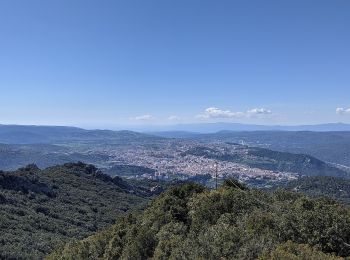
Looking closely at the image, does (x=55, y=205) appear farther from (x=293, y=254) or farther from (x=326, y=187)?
(x=326, y=187)

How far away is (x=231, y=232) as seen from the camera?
2212 centimetres

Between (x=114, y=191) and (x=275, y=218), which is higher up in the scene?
(x=275, y=218)

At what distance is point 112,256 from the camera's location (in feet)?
101

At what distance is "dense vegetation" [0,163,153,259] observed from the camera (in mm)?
53375

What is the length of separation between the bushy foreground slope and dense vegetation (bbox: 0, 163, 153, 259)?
18418 millimetres

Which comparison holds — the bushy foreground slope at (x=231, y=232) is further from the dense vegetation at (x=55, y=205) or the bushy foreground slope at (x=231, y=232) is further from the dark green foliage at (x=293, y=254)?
the dense vegetation at (x=55, y=205)

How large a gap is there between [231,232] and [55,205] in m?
63.1

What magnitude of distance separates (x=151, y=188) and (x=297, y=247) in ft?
378

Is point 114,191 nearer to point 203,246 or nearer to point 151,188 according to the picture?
point 151,188

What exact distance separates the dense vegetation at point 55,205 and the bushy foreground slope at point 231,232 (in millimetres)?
18418

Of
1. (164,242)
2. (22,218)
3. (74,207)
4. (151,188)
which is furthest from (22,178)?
(164,242)

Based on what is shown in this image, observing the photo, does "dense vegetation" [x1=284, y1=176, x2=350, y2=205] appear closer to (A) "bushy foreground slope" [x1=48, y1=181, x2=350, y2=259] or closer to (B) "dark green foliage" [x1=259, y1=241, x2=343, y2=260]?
(A) "bushy foreground slope" [x1=48, y1=181, x2=350, y2=259]

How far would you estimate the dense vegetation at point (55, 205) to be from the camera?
53375mm

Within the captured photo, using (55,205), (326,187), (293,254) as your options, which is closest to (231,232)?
(293,254)
